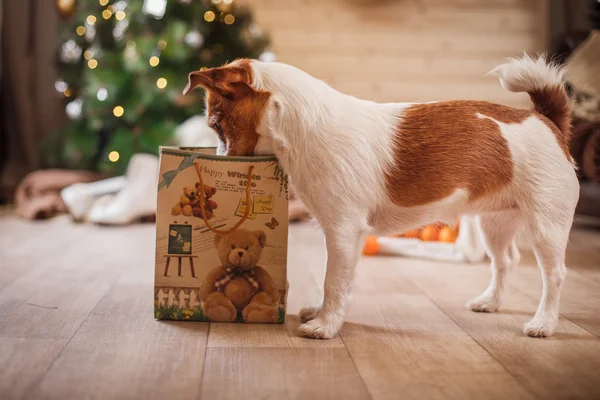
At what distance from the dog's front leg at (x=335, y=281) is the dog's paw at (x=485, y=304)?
21.0 inches

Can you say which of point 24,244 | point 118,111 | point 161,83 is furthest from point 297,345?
point 118,111

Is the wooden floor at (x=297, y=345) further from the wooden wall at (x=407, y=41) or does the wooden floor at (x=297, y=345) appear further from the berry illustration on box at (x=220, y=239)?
the wooden wall at (x=407, y=41)

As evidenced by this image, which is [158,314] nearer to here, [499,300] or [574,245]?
[499,300]

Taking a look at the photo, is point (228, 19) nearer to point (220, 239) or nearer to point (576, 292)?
point (220, 239)

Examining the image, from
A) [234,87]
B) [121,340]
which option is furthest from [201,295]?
[234,87]

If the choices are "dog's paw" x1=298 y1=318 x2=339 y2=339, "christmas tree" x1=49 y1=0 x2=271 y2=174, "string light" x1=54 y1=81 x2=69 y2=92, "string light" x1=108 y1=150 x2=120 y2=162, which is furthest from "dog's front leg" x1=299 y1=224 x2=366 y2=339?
"string light" x1=54 y1=81 x2=69 y2=92

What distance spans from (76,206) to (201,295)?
220cm

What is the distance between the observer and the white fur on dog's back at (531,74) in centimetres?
191

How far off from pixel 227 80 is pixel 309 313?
2.46 feet

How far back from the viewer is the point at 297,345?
5.71 feet

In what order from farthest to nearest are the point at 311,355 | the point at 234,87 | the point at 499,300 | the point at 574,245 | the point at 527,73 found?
the point at 574,245
the point at 499,300
the point at 527,73
the point at 234,87
the point at 311,355

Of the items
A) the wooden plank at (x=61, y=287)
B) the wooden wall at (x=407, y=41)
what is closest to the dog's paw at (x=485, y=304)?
the wooden plank at (x=61, y=287)

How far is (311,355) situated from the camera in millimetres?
1660

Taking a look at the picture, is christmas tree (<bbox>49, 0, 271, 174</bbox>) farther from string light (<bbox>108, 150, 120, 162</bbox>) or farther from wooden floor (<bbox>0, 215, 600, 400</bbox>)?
wooden floor (<bbox>0, 215, 600, 400</bbox>)
